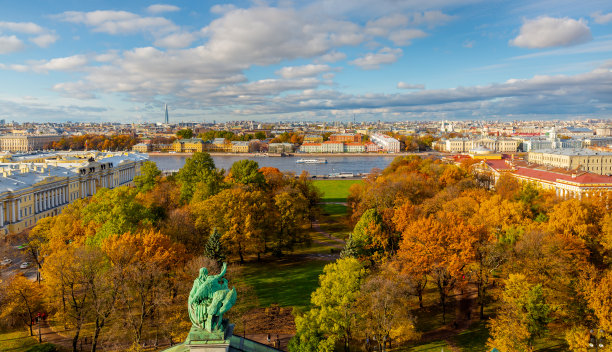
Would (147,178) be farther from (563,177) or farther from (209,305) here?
(563,177)

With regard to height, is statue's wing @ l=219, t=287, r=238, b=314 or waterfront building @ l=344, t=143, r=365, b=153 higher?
waterfront building @ l=344, t=143, r=365, b=153

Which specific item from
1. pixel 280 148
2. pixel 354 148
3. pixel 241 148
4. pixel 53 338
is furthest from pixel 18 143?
pixel 53 338

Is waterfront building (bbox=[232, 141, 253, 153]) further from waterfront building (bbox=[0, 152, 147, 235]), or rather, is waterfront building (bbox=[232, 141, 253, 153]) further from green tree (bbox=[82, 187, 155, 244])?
green tree (bbox=[82, 187, 155, 244])

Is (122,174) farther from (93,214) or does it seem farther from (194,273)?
(194,273)

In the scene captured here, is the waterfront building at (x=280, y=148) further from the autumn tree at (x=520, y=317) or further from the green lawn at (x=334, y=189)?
the autumn tree at (x=520, y=317)

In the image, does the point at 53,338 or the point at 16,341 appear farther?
the point at 53,338

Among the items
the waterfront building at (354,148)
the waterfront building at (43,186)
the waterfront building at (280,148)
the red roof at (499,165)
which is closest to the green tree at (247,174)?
the waterfront building at (43,186)

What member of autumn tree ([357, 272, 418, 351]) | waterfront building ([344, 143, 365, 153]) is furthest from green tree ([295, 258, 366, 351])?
waterfront building ([344, 143, 365, 153])
